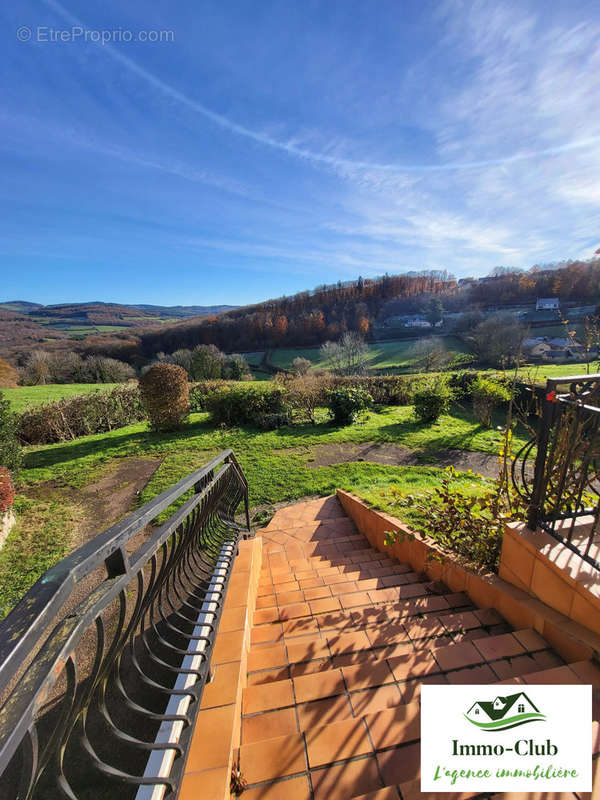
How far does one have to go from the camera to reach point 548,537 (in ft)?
6.60

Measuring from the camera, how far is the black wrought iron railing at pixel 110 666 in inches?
26.4

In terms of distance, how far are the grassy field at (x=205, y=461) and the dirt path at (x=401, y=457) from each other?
0.51 feet

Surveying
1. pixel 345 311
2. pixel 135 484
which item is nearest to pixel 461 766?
pixel 135 484

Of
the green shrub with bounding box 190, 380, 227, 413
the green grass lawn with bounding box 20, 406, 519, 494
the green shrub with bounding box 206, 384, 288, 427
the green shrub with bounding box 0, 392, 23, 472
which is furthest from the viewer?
the green shrub with bounding box 190, 380, 227, 413

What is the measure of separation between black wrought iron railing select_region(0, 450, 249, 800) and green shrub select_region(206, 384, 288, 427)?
7556 millimetres

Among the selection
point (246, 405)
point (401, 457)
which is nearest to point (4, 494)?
point (246, 405)

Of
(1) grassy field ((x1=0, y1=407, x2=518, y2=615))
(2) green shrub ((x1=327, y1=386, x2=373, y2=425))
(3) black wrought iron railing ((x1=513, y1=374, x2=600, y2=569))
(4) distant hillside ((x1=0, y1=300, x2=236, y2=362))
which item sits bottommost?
(1) grassy field ((x1=0, y1=407, x2=518, y2=615))

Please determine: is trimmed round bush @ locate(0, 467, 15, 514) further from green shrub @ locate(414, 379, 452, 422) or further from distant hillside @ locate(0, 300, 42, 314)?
distant hillside @ locate(0, 300, 42, 314)

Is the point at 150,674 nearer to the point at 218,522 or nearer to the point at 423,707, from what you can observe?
the point at 218,522

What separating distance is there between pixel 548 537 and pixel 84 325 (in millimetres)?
88996

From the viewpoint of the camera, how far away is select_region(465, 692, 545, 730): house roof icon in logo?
57.6 inches

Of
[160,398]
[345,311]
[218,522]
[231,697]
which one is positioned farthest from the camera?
[345,311]

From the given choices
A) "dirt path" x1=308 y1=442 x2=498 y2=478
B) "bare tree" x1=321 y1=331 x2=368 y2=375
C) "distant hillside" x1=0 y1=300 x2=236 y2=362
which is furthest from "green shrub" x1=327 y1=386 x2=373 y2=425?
"distant hillside" x1=0 y1=300 x2=236 y2=362

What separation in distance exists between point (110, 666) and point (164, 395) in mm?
8998
